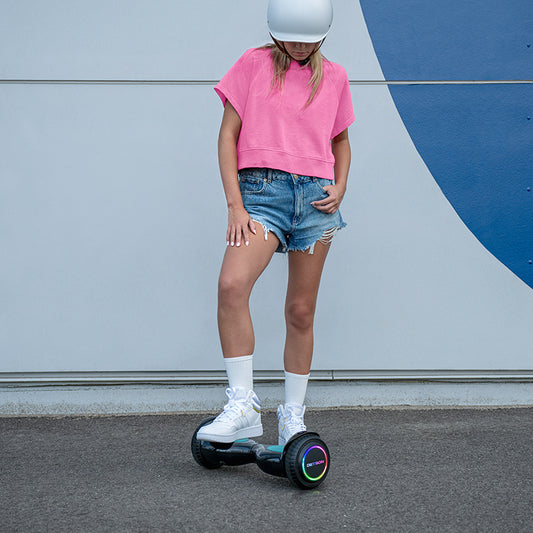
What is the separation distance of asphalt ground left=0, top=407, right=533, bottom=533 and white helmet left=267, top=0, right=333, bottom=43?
57.5 inches

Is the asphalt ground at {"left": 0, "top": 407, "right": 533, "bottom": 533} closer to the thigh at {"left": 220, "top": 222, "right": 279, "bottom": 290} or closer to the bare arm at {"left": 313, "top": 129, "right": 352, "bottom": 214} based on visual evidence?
the thigh at {"left": 220, "top": 222, "right": 279, "bottom": 290}

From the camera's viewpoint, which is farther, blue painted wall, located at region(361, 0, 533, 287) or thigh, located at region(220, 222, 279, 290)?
blue painted wall, located at region(361, 0, 533, 287)

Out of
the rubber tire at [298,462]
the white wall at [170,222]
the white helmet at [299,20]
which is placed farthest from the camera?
the white wall at [170,222]

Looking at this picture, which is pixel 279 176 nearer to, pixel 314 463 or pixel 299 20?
pixel 299 20

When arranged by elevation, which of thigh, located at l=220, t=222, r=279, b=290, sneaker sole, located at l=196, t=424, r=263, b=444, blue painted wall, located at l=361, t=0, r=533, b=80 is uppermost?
blue painted wall, located at l=361, t=0, r=533, b=80

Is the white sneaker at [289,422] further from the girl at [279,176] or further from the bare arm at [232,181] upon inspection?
the bare arm at [232,181]

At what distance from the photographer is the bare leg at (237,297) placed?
219cm

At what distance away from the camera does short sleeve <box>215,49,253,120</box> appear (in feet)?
7.59

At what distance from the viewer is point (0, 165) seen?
3258mm

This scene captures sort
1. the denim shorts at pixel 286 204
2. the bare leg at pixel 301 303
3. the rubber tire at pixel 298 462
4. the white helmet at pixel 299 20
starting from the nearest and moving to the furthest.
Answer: the rubber tire at pixel 298 462 → the white helmet at pixel 299 20 → the denim shorts at pixel 286 204 → the bare leg at pixel 301 303

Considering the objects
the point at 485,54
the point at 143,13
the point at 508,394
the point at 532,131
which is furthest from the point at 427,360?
the point at 143,13

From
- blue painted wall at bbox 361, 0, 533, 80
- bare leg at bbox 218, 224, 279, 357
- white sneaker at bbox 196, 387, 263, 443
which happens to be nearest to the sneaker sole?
white sneaker at bbox 196, 387, 263, 443

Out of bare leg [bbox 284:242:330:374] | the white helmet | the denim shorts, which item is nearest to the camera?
the white helmet

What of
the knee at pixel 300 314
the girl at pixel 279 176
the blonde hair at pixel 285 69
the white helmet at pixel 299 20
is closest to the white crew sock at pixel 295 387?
the girl at pixel 279 176
